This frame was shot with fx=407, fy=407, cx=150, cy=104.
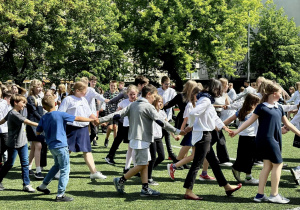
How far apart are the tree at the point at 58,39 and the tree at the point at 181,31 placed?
2.17 meters

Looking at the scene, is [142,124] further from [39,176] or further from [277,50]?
[277,50]

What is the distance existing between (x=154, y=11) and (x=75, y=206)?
28.8m

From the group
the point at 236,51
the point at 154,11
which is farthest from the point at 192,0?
the point at 236,51

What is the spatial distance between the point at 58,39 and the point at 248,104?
22.2m

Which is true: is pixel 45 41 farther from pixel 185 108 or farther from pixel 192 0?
pixel 185 108

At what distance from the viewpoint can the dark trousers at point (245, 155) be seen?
7.14 m

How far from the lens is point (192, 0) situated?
33.2 meters

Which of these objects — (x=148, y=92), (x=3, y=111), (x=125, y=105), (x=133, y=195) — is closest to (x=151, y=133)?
(x=148, y=92)

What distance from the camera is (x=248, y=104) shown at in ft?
23.9

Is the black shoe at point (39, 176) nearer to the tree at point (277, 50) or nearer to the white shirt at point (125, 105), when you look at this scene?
the white shirt at point (125, 105)

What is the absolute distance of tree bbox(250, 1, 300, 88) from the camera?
4628cm

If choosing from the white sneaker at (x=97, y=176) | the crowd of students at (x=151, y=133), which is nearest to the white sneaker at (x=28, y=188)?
the crowd of students at (x=151, y=133)

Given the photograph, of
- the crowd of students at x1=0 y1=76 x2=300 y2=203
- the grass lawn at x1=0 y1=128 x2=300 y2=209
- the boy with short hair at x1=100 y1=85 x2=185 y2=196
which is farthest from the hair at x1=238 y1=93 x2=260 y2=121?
the boy with short hair at x1=100 y1=85 x2=185 y2=196

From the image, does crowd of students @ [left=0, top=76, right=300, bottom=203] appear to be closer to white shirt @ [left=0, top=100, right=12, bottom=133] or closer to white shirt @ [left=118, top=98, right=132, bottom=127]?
white shirt @ [left=0, top=100, right=12, bottom=133]
